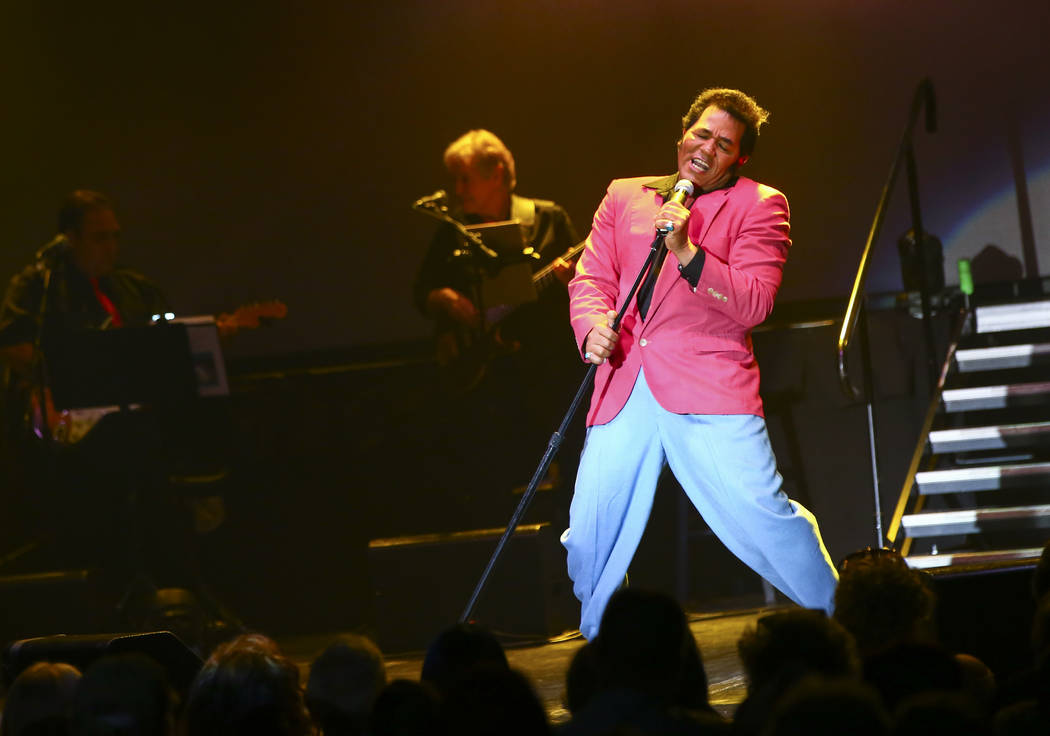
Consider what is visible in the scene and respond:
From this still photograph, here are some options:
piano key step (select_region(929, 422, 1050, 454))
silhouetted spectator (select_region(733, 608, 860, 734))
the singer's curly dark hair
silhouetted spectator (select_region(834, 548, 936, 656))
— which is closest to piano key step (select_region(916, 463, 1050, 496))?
piano key step (select_region(929, 422, 1050, 454))

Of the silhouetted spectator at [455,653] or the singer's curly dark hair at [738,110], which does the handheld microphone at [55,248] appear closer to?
the singer's curly dark hair at [738,110]

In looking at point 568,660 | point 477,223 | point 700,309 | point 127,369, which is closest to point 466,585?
point 568,660

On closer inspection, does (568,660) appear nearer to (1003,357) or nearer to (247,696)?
(247,696)

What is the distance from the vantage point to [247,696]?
2.89 metres

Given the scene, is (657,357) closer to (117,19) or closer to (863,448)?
(863,448)

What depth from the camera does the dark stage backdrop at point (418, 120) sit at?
7.44 m

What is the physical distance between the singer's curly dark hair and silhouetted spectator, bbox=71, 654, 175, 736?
7.66 ft

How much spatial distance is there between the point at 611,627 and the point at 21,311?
190 inches

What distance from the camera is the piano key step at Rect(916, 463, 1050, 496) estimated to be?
5824 mm

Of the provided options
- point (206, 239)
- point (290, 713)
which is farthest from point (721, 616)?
point (206, 239)

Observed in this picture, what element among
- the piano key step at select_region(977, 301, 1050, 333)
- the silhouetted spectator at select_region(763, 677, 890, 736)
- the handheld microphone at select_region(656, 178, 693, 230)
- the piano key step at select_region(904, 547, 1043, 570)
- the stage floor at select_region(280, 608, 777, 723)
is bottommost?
the stage floor at select_region(280, 608, 777, 723)

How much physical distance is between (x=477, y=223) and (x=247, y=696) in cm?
399

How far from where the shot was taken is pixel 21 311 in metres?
6.62

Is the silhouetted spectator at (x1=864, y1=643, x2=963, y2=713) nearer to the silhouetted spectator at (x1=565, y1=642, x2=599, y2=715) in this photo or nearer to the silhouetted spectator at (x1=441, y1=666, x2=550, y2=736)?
the silhouetted spectator at (x1=565, y1=642, x2=599, y2=715)
